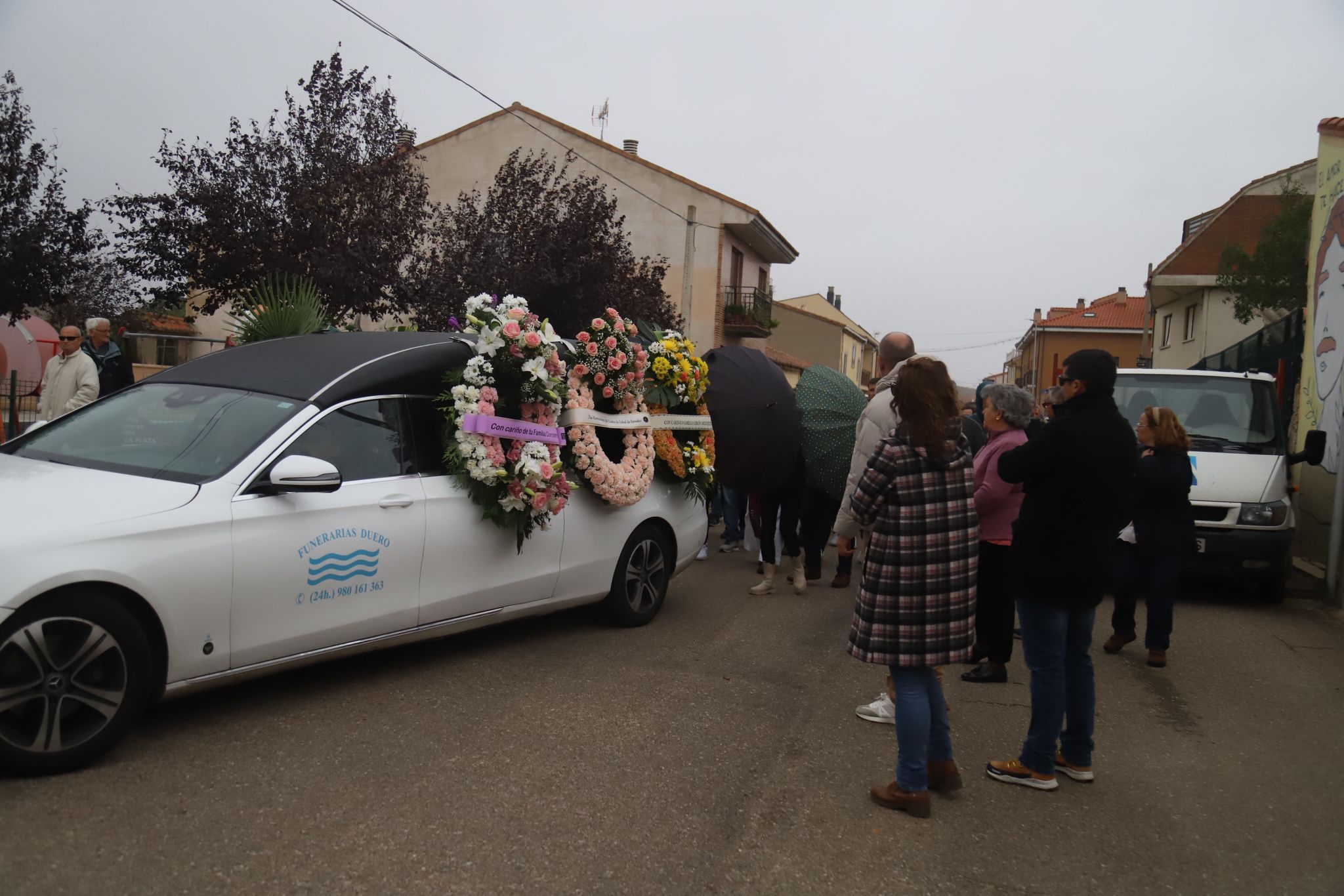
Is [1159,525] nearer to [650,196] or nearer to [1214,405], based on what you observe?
[1214,405]

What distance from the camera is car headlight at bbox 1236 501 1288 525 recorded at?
9508mm

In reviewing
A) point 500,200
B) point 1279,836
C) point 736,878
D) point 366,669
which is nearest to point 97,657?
point 366,669

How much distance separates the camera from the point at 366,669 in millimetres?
5926

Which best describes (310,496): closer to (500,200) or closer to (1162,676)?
(1162,676)

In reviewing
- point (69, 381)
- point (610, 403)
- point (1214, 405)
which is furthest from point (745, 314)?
point (610, 403)

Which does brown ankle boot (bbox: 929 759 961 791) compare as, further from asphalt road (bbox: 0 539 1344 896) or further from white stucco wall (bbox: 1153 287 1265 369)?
white stucco wall (bbox: 1153 287 1265 369)

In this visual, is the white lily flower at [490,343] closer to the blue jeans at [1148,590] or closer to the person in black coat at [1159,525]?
the person in black coat at [1159,525]

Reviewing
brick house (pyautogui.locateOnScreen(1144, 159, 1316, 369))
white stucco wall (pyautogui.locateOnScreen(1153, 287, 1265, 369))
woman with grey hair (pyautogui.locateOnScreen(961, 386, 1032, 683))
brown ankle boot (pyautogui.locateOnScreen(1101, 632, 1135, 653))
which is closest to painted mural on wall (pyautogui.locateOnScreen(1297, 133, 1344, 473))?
brown ankle boot (pyautogui.locateOnScreen(1101, 632, 1135, 653))

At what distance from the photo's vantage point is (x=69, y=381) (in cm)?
905

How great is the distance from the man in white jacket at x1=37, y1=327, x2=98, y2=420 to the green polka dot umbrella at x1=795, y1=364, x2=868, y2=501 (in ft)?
19.2

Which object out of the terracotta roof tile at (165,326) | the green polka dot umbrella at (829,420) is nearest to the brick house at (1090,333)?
the terracotta roof tile at (165,326)

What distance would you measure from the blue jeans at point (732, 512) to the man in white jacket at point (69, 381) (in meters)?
6.08

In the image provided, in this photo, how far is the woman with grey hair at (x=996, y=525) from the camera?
605cm

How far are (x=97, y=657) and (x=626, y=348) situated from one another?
12.8 ft
